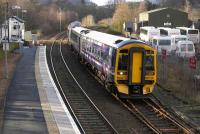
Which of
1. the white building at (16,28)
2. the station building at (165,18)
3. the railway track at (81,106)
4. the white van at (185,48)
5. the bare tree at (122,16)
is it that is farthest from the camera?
the bare tree at (122,16)

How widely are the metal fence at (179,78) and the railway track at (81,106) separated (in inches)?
210

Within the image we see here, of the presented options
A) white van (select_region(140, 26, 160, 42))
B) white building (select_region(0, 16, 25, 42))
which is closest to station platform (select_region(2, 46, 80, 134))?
white van (select_region(140, 26, 160, 42))

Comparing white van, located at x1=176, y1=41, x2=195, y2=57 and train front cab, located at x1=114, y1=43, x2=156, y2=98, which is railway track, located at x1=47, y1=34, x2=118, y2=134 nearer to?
train front cab, located at x1=114, y1=43, x2=156, y2=98

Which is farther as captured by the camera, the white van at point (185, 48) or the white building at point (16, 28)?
the white building at point (16, 28)

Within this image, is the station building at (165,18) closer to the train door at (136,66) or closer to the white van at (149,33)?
the white van at (149,33)

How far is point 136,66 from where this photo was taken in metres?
22.8

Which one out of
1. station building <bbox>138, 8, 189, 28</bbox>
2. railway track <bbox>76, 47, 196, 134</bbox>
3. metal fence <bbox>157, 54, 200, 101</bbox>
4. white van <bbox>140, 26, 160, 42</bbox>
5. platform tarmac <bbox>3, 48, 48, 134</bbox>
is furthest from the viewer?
station building <bbox>138, 8, 189, 28</bbox>

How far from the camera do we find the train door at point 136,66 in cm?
2269

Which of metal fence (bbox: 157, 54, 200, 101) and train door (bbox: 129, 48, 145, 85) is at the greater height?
train door (bbox: 129, 48, 145, 85)

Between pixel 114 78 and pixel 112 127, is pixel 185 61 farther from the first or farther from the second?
pixel 112 127

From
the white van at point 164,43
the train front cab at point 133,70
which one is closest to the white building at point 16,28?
the white van at point 164,43

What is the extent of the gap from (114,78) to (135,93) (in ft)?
4.17

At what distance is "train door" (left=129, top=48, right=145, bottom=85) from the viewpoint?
22.7 meters

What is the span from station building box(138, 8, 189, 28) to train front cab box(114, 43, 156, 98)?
162ft
